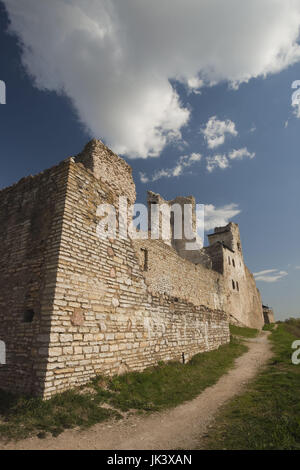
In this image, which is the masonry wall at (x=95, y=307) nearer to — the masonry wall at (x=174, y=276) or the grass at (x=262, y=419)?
the masonry wall at (x=174, y=276)

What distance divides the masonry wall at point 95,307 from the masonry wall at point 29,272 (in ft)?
0.85

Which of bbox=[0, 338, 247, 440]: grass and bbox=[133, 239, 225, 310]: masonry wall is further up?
bbox=[133, 239, 225, 310]: masonry wall

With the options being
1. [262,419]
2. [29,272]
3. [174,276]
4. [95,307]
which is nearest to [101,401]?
[95,307]

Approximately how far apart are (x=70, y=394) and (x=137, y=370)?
2.93 meters

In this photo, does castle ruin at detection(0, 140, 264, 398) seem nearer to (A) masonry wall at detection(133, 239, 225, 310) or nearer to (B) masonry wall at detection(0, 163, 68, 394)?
(B) masonry wall at detection(0, 163, 68, 394)

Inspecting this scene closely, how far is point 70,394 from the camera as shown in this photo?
17.7ft

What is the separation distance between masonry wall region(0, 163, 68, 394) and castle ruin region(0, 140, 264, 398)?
22 mm

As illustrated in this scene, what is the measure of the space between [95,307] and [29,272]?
1932mm

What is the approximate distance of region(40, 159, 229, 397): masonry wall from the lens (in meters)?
5.82

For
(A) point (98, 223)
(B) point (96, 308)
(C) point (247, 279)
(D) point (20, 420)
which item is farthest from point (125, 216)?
(C) point (247, 279)

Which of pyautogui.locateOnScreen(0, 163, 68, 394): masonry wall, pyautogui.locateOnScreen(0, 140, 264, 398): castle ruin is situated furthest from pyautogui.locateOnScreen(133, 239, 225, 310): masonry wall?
pyautogui.locateOnScreen(0, 163, 68, 394): masonry wall
